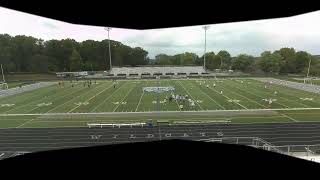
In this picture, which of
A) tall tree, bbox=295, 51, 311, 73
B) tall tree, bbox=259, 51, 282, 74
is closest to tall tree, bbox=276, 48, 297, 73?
tall tree, bbox=295, 51, 311, 73

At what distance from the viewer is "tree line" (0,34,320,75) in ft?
230

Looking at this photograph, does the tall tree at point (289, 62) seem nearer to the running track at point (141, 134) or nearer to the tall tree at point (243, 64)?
the tall tree at point (243, 64)

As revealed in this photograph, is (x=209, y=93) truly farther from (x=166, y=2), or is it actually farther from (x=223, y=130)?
(x=166, y=2)

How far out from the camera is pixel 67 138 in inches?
728

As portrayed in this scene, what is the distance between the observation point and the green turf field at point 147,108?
23.2 m

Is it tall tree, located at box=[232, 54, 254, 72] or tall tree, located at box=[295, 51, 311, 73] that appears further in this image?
tall tree, located at box=[232, 54, 254, 72]

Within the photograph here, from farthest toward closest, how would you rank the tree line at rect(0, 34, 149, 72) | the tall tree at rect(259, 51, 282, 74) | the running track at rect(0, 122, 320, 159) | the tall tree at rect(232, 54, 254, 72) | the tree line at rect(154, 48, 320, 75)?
the tall tree at rect(232, 54, 254, 72) < the tall tree at rect(259, 51, 282, 74) < the tree line at rect(154, 48, 320, 75) < the tree line at rect(0, 34, 149, 72) < the running track at rect(0, 122, 320, 159)

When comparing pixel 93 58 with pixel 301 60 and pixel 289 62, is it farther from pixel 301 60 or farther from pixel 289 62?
pixel 301 60

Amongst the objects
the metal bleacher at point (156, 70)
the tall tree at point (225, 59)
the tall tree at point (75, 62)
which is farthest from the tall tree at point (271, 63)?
the tall tree at point (75, 62)

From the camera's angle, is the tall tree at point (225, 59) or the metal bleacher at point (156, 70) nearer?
the metal bleacher at point (156, 70)

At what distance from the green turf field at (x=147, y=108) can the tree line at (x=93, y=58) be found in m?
34.3

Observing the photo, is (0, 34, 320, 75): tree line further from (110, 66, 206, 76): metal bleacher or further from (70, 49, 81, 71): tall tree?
(110, 66, 206, 76): metal bleacher

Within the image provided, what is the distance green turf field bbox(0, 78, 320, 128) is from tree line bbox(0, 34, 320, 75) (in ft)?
113

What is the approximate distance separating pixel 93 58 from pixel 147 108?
57.1 meters
